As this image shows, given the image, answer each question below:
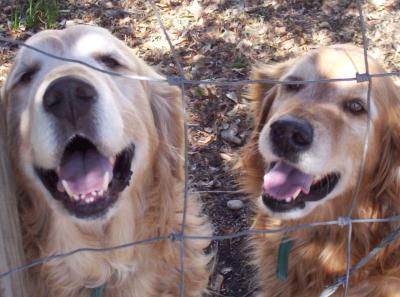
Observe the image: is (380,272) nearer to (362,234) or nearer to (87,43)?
(362,234)

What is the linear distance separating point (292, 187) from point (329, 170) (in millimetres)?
197

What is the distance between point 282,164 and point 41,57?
48.4 inches

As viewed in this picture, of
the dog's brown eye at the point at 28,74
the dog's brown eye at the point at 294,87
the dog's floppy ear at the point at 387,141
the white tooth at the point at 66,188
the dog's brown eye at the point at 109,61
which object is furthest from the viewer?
the dog's brown eye at the point at 294,87

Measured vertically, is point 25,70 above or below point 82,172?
above

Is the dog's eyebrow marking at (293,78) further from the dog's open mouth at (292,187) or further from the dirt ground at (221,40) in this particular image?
the dirt ground at (221,40)

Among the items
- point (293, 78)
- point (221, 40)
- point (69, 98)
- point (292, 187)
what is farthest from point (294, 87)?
point (221, 40)

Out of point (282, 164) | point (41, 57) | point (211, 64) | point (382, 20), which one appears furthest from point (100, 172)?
point (382, 20)

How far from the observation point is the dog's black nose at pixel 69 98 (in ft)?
6.84

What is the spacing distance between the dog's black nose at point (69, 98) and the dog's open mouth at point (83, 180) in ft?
0.44

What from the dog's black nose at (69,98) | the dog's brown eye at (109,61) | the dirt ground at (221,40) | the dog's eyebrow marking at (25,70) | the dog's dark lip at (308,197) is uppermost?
the dog's black nose at (69,98)

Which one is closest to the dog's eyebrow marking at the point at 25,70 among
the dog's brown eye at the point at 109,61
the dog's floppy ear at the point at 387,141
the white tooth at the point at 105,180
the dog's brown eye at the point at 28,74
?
the dog's brown eye at the point at 28,74

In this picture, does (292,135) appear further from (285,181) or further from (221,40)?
(221,40)

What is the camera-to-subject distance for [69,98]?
2.09 m

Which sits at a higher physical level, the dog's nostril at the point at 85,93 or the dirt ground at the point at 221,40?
the dog's nostril at the point at 85,93
